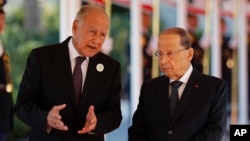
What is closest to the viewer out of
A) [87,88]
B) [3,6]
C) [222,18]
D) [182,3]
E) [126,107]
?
[87,88]

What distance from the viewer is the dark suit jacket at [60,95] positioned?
2.22 meters

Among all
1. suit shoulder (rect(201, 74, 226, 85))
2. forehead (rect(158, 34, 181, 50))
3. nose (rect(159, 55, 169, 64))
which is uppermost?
forehead (rect(158, 34, 181, 50))

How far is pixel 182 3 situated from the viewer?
4.98 meters

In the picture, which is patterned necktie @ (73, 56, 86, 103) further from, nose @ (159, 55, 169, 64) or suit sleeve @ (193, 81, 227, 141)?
suit sleeve @ (193, 81, 227, 141)

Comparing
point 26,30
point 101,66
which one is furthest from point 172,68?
point 26,30

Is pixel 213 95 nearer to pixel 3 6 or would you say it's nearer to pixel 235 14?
pixel 3 6

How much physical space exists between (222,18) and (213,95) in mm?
3275

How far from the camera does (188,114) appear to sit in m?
2.25

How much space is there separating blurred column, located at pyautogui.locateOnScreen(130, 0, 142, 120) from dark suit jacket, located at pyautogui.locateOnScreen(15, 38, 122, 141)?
92.1 inches

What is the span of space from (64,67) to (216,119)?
863mm

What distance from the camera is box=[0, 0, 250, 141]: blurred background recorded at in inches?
147

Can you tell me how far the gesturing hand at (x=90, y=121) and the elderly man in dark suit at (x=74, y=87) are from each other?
0.05 m

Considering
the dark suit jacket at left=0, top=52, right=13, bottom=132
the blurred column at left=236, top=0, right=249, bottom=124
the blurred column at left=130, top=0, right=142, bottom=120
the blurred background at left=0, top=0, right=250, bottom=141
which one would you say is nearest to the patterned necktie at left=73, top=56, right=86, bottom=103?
the dark suit jacket at left=0, top=52, right=13, bottom=132

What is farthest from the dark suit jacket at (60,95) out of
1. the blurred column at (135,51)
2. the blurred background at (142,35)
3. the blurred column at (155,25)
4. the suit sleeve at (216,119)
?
the blurred column at (155,25)
